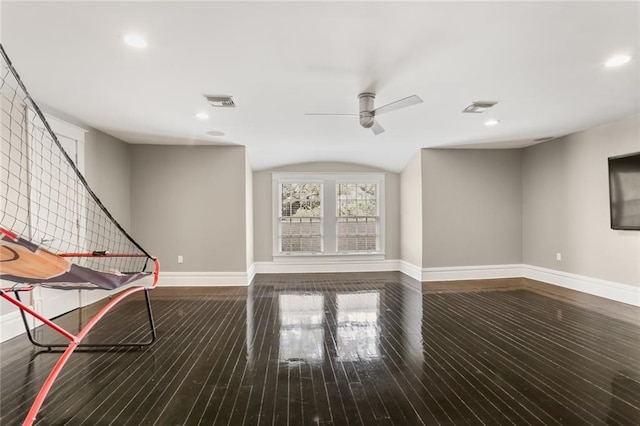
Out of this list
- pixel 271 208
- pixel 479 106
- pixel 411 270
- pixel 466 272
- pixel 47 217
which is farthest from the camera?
pixel 271 208

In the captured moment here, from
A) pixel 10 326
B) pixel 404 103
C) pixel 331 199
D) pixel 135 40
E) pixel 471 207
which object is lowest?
pixel 10 326

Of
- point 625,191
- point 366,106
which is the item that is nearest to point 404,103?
point 366,106

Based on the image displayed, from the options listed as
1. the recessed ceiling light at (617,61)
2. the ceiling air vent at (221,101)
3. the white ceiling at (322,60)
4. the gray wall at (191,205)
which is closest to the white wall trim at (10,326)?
the white ceiling at (322,60)

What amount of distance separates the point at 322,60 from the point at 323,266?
5179mm

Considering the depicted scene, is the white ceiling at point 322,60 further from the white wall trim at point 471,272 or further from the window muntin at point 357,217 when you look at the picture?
the window muntin at point 357,217

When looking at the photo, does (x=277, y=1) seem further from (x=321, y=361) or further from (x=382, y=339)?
(x=382, y=339)

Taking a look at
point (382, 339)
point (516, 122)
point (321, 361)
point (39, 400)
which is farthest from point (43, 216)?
point (516, 122)

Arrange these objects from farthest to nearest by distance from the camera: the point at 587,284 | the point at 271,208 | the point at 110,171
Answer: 1. the point at 271,208
2. the point at 110,171
3. the point at 587,284

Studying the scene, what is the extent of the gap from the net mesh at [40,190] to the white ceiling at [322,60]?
1.00 ft

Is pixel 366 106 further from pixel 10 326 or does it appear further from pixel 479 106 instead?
pixel 10 326

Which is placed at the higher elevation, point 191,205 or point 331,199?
point 331,199

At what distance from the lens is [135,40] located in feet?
7.60

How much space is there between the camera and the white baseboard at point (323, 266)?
713 cm

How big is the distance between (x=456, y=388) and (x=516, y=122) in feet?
12.0
